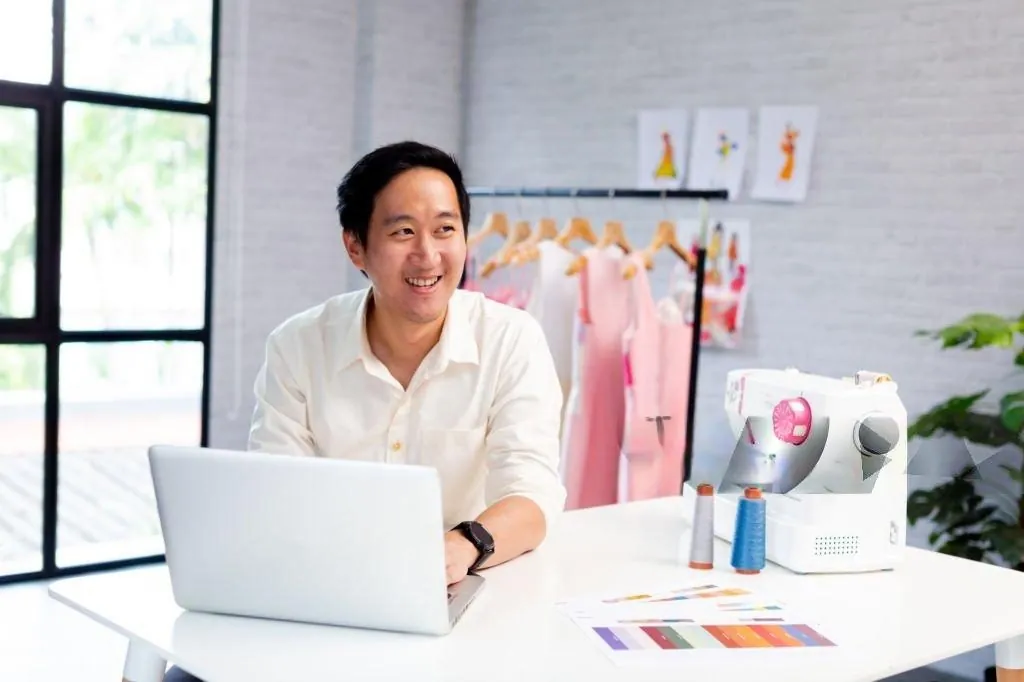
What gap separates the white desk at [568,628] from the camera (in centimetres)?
157

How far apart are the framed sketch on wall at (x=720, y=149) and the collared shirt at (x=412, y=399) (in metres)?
2.26

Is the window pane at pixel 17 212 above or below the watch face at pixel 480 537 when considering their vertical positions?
above

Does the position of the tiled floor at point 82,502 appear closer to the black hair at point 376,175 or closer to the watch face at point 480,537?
the black hair at point 376,175

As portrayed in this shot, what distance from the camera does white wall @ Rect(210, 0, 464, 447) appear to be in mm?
4859

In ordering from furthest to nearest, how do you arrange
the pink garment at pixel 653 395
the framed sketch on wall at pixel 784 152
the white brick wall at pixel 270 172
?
the white brick wall at pixel 270 172, the framed sketch on wall at pixel 784 152, the pink garment at pixel 653 395

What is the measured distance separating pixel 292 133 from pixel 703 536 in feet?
10.9

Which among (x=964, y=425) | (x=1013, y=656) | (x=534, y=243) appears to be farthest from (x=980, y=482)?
(x=1013, y=656)

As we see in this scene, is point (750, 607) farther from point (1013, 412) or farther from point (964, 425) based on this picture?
point (964, 425)

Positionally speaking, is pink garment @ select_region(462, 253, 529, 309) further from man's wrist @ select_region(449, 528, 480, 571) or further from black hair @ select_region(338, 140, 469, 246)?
man's wrist @ select_region(449, 528, 480, 571)

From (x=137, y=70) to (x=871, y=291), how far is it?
2.74 m

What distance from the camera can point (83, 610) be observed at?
179cm

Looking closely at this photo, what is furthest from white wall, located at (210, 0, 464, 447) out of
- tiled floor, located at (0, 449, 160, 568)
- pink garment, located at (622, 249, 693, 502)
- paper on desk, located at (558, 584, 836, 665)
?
paper on desk, located at (558, 584, 836, 665)

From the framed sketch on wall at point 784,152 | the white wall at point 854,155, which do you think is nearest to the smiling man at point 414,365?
the white wall at point 854,155

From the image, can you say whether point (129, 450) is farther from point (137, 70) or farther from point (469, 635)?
point (469, 635)
